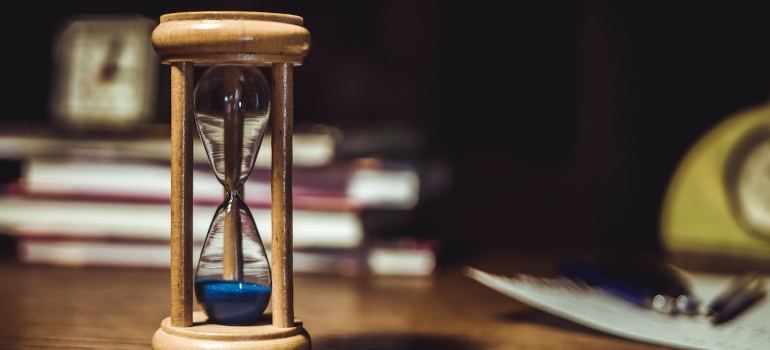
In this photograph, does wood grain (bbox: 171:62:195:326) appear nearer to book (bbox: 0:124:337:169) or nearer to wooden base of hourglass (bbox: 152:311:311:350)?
wooden base of hourglass (bbox: 152:311:311:350)

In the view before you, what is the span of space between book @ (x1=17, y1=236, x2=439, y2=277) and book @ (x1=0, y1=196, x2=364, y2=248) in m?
0.01

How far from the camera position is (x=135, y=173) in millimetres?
1144

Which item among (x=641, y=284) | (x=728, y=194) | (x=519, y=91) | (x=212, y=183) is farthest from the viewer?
(x=519, y=91)

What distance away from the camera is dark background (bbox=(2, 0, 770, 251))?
172 cm

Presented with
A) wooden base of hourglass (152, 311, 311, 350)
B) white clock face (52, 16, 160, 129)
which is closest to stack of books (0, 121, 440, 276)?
white clock face (52, 16, 160, 129)

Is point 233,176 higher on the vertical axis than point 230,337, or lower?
higher

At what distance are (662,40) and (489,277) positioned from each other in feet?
3.66

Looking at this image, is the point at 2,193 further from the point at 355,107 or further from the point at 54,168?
the point at 355,107

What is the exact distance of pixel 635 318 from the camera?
0.83 meters

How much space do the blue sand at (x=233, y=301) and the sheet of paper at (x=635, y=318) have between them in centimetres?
25

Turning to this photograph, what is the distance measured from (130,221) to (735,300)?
0.78 m

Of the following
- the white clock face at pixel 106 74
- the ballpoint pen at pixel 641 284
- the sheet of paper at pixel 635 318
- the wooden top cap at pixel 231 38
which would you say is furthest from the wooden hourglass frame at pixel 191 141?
the white clock face at pixel 106 74

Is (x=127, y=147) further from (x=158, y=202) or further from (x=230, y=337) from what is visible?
(x=230, y=337)

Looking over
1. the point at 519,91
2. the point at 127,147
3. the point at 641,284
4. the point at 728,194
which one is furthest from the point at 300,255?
the point at 519,91
